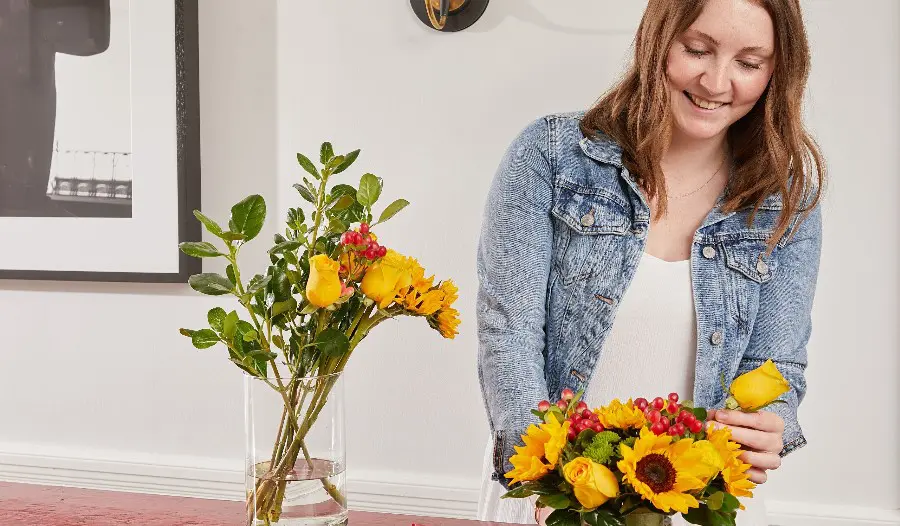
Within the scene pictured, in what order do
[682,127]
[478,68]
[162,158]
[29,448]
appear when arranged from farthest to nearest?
[29,448] → [162,158] → [478,68] → [682,127]

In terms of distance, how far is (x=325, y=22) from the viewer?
2.10 meters

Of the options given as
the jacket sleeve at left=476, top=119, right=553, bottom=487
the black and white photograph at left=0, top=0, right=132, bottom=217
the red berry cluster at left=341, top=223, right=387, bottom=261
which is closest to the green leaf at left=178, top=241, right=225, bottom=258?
Answer: the red berry cluster at left=341, top=223, right=387, bottom=261

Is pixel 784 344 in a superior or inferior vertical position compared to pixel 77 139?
inferior

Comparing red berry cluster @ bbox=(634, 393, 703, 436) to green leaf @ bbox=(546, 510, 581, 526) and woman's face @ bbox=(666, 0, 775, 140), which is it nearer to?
green leaf @ bbox=(546, 510, 581, 526)

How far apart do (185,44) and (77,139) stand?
14.9 inches

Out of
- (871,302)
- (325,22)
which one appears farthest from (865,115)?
(325,22)

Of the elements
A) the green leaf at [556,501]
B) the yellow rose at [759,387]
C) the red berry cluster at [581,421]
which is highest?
the yellow rose at [759,387]

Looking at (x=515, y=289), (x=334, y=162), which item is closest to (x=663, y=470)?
(x=334, y=162)

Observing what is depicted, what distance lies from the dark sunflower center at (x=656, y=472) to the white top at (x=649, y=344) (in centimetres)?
73

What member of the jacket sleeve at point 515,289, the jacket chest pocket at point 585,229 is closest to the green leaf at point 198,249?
the jacket sleeve at point 515,289

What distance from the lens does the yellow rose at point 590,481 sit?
0.63m

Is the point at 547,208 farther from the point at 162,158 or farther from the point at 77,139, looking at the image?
the point at 77,139

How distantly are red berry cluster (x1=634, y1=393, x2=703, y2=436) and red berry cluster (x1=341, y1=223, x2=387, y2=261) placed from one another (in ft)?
0.80

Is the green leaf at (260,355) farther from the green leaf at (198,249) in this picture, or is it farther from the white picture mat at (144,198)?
the white picture mat at (144,198)
